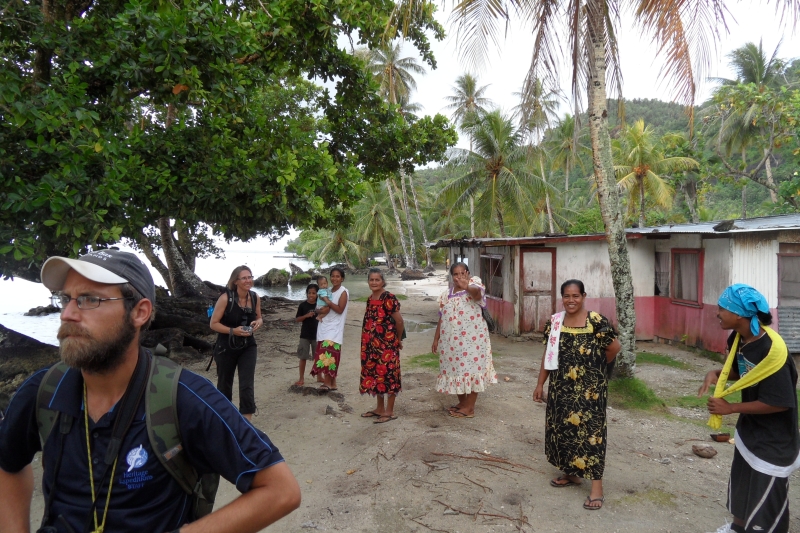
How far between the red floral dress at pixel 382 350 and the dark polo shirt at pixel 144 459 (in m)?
4.31

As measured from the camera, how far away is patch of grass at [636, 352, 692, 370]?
9781 millimetres

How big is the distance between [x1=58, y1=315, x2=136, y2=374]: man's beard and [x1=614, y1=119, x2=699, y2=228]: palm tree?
82.8ft

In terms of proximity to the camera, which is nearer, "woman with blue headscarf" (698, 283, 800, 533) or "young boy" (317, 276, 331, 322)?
"woman with blue headscarf" (698, 283, 800, 533)

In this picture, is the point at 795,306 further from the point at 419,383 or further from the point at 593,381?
the point at 593,381

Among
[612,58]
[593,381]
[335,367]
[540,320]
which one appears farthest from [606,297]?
[593,381]

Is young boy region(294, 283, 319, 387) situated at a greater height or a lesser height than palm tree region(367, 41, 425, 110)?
lesser

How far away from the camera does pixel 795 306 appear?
9.68 meters

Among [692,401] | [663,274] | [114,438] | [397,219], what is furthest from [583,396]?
[397,219]

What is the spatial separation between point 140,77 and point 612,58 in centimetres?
641

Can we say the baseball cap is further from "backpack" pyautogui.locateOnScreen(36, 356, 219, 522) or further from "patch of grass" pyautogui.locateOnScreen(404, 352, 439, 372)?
"patch of grass" pyautogui.locateOnScreen(404, 352, 439, 372)

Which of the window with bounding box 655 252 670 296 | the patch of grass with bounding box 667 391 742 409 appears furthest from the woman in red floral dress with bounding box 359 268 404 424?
the window with bounding box 655 252 670 296

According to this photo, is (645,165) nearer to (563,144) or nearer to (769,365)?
(563,144)

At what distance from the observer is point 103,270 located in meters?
1.51

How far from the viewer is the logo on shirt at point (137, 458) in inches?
56.7
